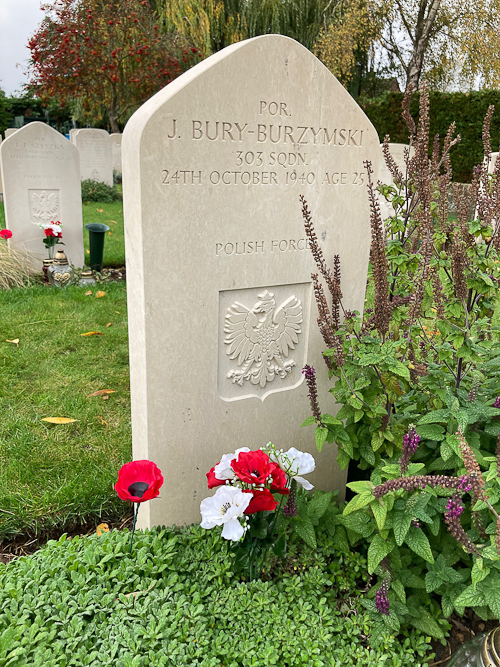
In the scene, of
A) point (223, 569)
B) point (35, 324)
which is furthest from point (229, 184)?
point (35, 324)

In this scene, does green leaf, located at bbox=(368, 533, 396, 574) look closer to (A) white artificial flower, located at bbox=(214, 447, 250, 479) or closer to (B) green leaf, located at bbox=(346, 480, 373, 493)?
(B) green leaf, located at bbox=(346, 480, 373, 493)

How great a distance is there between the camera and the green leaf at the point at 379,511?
1.66 m

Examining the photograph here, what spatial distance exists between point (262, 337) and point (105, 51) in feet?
49.2

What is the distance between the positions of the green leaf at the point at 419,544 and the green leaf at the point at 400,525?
0.22 ft

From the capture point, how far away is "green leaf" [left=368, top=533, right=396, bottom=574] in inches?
68.7

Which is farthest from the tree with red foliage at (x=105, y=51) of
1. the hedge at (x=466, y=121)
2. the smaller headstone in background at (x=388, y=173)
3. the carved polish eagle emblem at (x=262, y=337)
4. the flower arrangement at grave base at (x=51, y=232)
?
the carved polish eagle emblem at (x=262, y=337)

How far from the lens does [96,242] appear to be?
6.62 metres

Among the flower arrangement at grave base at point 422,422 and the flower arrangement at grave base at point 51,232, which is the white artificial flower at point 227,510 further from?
the flower arrangement at grave base at point 51,232

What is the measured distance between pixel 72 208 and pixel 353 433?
18.3ft

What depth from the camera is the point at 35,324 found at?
4809mm

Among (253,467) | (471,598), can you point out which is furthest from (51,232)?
(471,598)

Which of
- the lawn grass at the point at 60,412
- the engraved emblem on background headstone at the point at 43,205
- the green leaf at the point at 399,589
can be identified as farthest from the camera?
the engraved emblem on background headstone at the point at 43,205

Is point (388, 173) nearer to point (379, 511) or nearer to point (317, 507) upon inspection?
point (317, 507)

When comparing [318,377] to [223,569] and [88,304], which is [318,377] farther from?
A: [88,304]
